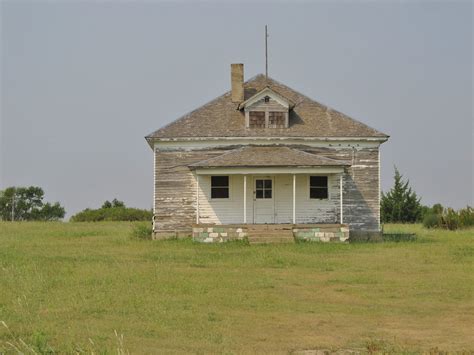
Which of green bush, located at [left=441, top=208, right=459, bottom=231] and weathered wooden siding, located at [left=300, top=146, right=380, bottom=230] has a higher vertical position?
weathered wooden siding, located at [left=300, top=146, right=380, bottom=230]

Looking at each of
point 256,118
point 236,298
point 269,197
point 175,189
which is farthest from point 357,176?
point 236,298

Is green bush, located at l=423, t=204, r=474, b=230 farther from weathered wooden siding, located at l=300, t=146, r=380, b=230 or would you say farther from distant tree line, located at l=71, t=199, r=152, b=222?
distant tree line, located at l=71, t=199, r=152, b=222

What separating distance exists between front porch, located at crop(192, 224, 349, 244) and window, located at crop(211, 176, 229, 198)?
2.30m

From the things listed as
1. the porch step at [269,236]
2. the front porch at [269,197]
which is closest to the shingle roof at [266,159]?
the front porch at [269,197]

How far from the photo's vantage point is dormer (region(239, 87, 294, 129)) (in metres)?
31.3

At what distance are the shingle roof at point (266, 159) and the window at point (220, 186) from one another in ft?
3.42

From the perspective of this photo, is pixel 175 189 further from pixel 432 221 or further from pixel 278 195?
pixel 432 221

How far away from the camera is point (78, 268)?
20328 mm

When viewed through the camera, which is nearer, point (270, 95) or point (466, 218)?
point (270, 95)


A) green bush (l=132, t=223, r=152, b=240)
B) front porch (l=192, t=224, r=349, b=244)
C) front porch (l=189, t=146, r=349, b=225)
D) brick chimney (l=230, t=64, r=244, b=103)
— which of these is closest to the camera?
front porch (l=192, t=224, r=349, b=244)

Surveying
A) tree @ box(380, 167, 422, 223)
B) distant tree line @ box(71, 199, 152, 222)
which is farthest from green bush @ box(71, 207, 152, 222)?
tree @ box(380, 167, 422, 223)

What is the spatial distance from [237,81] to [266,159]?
4.58 m

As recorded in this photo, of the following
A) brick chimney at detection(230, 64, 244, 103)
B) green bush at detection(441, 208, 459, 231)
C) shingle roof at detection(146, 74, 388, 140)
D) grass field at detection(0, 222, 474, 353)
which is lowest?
grass field at detection(0, 222, 474, 353)

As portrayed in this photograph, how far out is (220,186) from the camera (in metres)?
31.1
